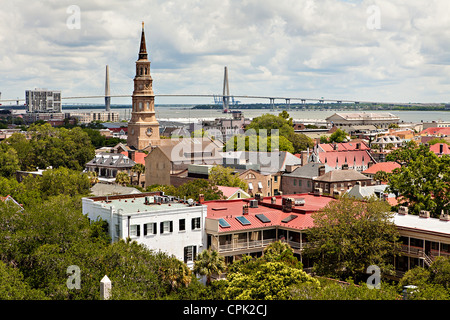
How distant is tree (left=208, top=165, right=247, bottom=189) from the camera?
6988 cm

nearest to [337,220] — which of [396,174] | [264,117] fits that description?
[396,174]

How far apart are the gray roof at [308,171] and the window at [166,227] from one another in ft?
117

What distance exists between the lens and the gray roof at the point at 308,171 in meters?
78.0

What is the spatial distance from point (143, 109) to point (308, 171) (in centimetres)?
4484

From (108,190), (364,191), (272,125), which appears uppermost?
(272,125)

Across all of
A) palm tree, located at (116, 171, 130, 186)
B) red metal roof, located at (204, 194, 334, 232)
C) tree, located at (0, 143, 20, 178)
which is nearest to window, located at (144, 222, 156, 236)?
red metal roof, located at (204, 194, 334, 232)

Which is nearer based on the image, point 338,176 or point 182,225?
point 182,225

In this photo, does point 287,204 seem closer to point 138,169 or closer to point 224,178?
point 224,178

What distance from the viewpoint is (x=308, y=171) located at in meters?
79.1

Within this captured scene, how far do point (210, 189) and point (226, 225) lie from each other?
16105 millimetres

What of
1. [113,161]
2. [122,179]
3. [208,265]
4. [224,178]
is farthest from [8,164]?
[208,265]

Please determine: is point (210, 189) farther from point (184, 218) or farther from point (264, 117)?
point (264, 117)

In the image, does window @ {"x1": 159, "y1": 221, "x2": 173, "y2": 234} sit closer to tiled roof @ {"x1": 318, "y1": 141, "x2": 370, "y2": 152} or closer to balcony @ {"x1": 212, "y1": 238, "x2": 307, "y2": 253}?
balcony @ {"x1": 212, "y1": 238, "x2": 307, "y2": 253}

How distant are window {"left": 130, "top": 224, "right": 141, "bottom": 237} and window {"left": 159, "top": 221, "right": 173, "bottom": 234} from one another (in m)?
1.53
